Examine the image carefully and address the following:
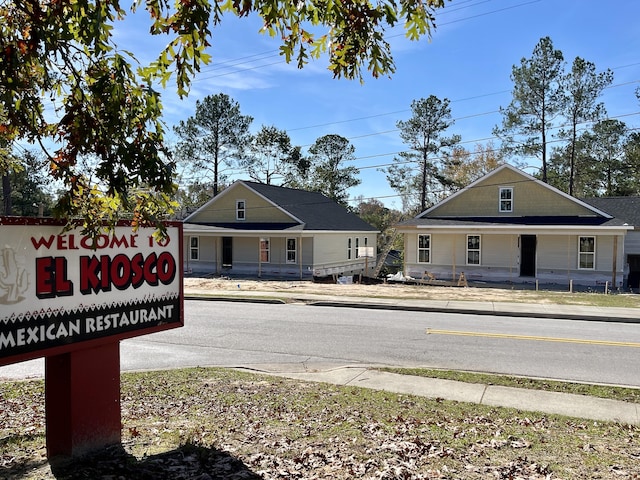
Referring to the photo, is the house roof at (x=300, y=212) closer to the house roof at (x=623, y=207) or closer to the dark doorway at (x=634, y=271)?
the house roof at (x=623, y=207)

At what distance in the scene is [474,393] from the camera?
25.8ft

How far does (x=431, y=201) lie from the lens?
53688 millimetres

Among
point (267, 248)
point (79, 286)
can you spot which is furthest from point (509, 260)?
point (79, 286)

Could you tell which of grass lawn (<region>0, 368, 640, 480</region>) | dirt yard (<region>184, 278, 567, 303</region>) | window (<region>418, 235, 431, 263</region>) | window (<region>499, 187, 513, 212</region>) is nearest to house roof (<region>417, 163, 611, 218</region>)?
window (<region>499, 187, 513, 212</region>)

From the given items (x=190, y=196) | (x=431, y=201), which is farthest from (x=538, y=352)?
(x=190, y=196)

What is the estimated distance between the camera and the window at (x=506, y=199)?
95.9ft

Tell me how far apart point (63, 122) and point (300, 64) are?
81.1 inches

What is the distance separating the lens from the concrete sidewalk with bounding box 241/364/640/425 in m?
6.99

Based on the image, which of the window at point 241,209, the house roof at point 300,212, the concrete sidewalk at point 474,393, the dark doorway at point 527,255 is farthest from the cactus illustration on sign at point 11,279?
the window at point 241,209

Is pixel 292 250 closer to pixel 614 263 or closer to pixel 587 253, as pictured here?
pixel 587 253

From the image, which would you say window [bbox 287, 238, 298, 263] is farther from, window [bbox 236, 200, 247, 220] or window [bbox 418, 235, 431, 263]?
window [bbox 418, 235, 431, 263]

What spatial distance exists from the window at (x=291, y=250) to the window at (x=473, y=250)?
11.3m

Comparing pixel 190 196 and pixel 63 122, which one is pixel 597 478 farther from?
pixel 190 196

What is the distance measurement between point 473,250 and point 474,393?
73.5 ft
